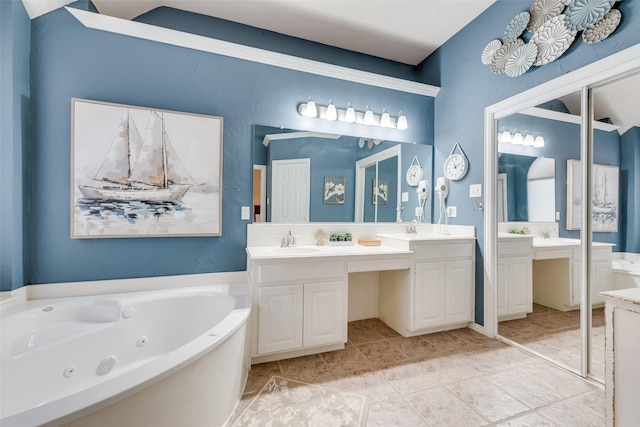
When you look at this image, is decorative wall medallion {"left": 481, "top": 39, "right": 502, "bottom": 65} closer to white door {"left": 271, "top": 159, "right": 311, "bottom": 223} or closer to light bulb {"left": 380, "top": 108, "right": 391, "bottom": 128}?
light bulb {"left": 380, "top": 108, "right": 391, "bottom": 128}

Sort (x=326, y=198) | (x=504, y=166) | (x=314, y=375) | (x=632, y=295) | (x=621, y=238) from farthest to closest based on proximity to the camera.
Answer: (x=326, y=198) → (x=504, y=166) → (x=314, y=375) → (x=621, y=238) → (x=632, y=295)

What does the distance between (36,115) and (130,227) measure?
0.96 m

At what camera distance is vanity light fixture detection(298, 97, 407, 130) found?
252 centimetres

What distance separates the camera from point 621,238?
167 cm

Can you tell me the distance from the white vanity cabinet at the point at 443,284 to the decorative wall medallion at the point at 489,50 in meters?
1.68

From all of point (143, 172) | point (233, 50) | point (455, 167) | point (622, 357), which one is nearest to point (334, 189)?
point (455, 167)

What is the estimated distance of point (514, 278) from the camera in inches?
91.4

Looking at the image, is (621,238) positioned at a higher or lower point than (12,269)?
higher

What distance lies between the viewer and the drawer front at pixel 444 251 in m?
2.38

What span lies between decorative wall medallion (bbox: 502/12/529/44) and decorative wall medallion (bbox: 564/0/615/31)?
0.29 metres

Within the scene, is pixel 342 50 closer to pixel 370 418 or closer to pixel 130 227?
pixel 130 227

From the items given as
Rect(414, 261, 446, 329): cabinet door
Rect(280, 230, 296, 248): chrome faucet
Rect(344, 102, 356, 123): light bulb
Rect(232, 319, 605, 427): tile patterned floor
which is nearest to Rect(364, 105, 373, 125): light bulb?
Rect(344, 102, 356, 123): light bulb

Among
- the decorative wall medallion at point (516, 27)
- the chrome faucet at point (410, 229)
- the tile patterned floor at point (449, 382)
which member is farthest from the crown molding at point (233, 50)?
the tile patterned floor at point (449, 382)

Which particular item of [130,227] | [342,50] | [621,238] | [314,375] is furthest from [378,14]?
[314,375]
